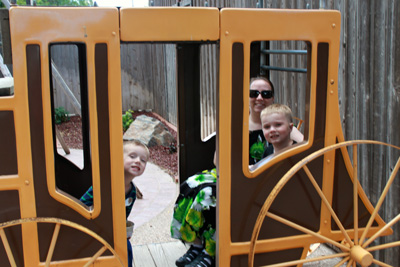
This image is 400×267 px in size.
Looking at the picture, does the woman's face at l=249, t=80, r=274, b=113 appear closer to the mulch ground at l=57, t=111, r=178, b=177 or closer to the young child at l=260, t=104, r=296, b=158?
the young child at l=260, t=104, r=296, b=158

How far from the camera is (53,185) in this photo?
91.0 inches

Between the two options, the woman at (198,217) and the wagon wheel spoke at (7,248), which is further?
the woman at (198,217)

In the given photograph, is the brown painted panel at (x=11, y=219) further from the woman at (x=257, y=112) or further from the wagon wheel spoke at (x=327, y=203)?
the woman at (x=257, y=112)

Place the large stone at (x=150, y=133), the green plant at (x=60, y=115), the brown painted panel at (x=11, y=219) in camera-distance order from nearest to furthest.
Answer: the brown painted panel at (x=11, y=219)
the large stone at (x=150, y=133)
the green plant at (x=60, y=115)

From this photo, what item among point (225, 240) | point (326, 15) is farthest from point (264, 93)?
point (225, 240)

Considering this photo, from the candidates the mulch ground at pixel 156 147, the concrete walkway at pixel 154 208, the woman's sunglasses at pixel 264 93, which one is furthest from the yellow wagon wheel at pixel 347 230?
the mulch ground at pixel 156 147

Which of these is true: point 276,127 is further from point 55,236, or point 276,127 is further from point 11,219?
point 11,219

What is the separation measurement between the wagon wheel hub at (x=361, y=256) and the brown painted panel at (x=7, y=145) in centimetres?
173

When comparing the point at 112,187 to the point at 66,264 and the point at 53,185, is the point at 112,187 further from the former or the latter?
the point at 66,264

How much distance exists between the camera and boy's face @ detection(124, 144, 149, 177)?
280 cm

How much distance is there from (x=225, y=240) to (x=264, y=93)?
47.6 inches

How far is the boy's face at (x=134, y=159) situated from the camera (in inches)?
110

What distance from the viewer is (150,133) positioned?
9109mm

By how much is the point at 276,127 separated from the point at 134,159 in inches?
32.6
